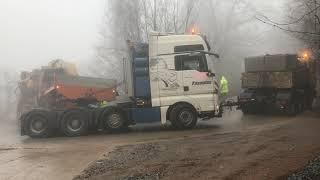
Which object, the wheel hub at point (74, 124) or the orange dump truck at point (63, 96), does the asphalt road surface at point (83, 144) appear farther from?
the orange dump truck at point (63, 96)

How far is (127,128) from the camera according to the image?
60.5 feet

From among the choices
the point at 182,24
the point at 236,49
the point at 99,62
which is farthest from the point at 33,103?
the point at 236,49

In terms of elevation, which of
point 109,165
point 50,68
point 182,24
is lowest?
point 109,165

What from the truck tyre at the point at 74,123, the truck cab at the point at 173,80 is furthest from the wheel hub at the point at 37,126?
the truck cab at the point at 173,80

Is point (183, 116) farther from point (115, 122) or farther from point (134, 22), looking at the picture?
point (134, 22)

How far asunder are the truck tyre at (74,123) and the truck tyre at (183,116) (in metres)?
2.81

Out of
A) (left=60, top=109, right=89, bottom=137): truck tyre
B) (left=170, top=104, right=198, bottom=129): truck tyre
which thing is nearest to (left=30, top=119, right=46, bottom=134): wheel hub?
(left=60, top=109, right=89, bottom=137): truck tyre

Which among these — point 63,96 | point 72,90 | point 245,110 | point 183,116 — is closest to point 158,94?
point 183,116

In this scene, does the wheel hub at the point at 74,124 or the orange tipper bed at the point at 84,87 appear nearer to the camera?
the wheel hub at the point at 74,124

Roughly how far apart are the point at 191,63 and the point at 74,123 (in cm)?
423

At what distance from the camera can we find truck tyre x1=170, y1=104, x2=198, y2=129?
56.7 feet

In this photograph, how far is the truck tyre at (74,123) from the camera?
692 inches

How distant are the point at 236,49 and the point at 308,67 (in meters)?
23.3

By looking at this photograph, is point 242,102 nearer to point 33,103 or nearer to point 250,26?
point 33,103
